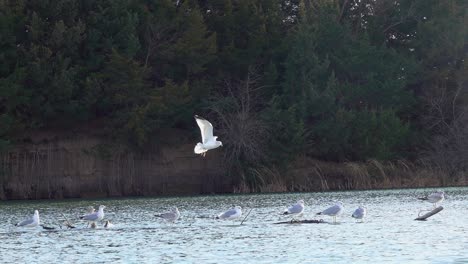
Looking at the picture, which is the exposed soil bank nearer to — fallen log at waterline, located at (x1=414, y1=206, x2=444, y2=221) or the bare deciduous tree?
the bare deciduous tree

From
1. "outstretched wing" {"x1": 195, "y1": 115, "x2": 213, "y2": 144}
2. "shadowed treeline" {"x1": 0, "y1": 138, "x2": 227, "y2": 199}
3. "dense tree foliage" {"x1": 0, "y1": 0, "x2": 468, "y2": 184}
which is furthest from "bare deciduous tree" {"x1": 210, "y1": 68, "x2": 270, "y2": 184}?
"outstretched wing" {"x1": 195, "y1": 115, "x2": 213, "y2": 144}

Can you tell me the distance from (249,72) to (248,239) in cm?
3418

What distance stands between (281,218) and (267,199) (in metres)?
12.6

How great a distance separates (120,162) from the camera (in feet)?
183

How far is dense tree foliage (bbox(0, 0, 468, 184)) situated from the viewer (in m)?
53.8

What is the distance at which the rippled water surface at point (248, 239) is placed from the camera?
22.6 metres

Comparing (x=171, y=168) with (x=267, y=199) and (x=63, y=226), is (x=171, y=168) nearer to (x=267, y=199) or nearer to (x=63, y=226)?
(x=267, y=199)

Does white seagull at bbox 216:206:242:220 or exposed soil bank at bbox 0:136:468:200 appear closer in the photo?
white seagull at bbox 216:206:242:220

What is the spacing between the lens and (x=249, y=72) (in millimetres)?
59938

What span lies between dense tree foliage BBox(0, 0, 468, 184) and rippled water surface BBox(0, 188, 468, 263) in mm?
15291

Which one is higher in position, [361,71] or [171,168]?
[361,71]

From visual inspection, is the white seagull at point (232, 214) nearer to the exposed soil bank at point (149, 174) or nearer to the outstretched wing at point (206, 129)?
the outstretched wing at point (206, 129)

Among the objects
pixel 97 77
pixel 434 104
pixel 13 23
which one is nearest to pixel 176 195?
pixel 97 77

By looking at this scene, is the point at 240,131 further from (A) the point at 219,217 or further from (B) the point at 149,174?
(A) the point at 219,217
